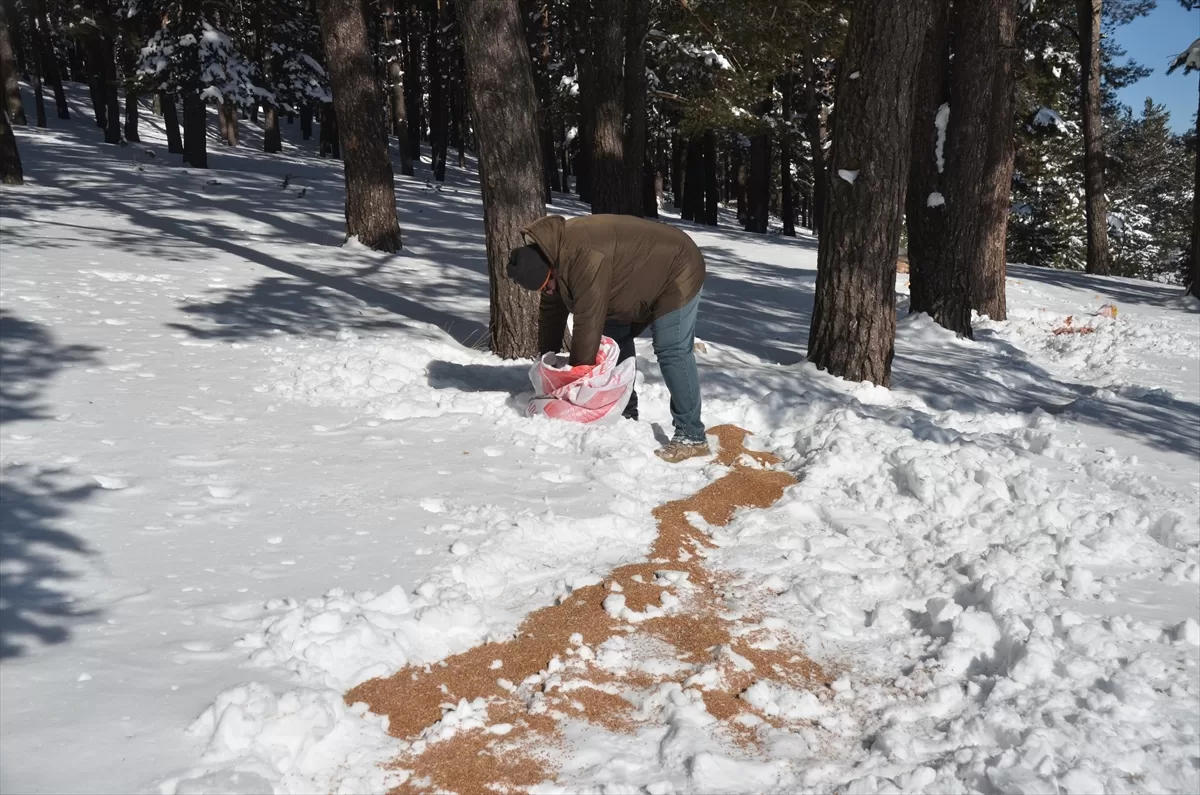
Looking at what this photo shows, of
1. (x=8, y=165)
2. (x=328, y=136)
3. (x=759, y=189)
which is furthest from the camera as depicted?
(x=328, y=136)

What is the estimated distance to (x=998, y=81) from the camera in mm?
9898

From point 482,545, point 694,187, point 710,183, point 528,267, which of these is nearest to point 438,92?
point 694,187

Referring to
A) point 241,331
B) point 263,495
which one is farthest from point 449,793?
point 241,331

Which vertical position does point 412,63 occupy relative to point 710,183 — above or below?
above

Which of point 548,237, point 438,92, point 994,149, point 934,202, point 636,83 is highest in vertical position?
point 438,92

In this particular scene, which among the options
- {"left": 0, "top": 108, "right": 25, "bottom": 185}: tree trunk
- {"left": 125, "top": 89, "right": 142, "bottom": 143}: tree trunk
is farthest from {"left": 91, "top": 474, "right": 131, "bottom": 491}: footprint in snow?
{"left": 125, "top": 89, "right": 142, "bottom": 143}: tree trunk

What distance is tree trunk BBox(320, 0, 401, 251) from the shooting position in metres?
9.71

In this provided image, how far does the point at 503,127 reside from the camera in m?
6.39

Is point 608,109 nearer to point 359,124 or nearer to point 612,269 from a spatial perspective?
point 359,124

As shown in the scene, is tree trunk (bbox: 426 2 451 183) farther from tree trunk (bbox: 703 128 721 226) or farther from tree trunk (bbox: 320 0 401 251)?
tree trunk (bbox: 320 0 401 251)

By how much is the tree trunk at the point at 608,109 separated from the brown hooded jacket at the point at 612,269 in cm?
791

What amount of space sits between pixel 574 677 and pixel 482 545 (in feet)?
3.03

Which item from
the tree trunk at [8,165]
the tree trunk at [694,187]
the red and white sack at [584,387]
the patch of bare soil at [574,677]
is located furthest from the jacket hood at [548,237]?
the tree trunk at [694,187]

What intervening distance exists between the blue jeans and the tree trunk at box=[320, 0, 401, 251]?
5730 millimetres
